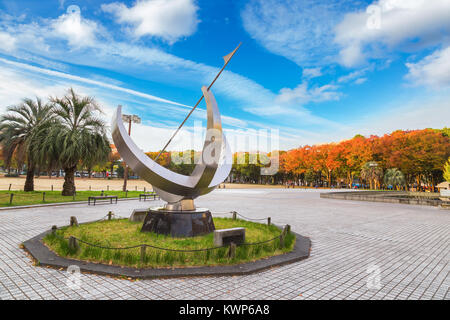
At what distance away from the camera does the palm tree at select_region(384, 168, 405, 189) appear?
161 feet

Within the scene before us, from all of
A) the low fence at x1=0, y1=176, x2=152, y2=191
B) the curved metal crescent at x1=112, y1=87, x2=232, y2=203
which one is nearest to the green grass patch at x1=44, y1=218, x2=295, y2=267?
the curved metal crescent at x1=112, y1=87, x2=232, y2=203

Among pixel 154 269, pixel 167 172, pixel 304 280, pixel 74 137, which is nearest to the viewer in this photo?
pixel 304 280

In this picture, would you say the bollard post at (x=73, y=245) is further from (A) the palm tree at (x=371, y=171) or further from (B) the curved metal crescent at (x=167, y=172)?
(A) the palm tree at (x=371, y=171)

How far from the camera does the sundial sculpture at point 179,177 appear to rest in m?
8.67

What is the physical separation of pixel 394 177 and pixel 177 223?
52485mm

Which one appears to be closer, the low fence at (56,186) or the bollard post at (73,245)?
the bollard post at (73,245)

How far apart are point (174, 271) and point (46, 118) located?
24.2 metres

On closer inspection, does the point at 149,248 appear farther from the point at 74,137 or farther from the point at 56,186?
Result: the point at 56,186

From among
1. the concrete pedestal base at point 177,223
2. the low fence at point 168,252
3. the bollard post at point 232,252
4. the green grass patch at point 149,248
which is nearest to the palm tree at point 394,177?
the green grass patch at point 149,248

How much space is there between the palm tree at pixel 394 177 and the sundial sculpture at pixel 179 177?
51.2 m

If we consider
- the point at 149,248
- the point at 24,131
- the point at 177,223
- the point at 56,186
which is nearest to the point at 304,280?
the point at 149,248

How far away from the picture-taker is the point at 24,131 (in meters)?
24.3

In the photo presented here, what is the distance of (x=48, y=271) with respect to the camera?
5836mm
